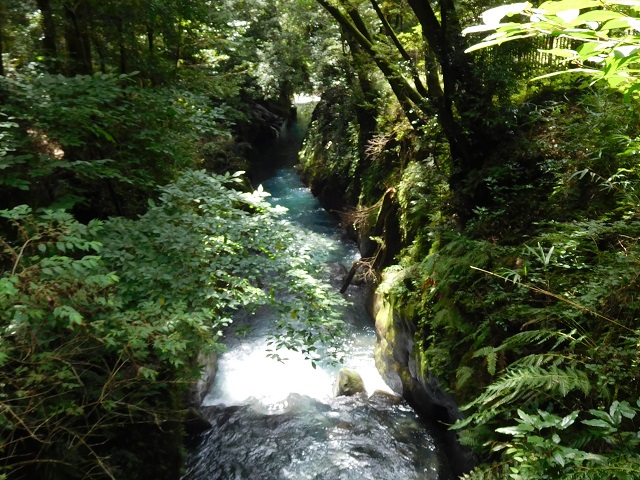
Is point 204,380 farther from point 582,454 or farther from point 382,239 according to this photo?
A: point 582,454

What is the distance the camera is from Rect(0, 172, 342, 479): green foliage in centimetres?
344

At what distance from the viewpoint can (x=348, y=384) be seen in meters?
7.71

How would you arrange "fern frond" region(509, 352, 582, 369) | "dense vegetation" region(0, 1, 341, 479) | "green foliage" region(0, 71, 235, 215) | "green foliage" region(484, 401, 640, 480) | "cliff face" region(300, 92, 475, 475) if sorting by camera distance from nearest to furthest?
1. "green foliage" region(484, 401, 640, 480)
2. "fern frond" region(509, 352, 582, 369)
3. "dense vegetation" region(0, 1, 341, 479)
4. "green foliage" region(0, 71, 235, 215)
5. "cliff face" region(300, 92, 475, 475)

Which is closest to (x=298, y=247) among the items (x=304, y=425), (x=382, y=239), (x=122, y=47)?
(x=304, y=425)

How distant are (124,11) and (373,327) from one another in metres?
8.61

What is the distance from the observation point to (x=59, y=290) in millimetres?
3426

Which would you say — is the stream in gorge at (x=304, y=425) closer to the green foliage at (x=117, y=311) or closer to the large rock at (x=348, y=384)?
the large rock at (x=348, y=384)

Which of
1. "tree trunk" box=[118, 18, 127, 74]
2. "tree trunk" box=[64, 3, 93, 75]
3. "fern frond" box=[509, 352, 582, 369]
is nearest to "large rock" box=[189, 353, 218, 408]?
"fern frond" box=[509, 352, 582, 369]

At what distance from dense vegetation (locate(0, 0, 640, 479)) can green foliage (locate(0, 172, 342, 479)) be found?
0.03 meters

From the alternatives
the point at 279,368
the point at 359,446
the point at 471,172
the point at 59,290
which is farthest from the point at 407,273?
the point at 59,290

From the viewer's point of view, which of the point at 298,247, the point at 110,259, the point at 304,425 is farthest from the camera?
the point at 304,425

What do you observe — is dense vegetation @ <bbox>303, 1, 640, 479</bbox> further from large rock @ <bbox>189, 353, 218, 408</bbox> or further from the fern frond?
large rock @ <bbox>189, 353, 218, 408</bbox>

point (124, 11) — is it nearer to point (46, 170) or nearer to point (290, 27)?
point (46, 170)

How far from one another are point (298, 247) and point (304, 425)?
3.75 meters
